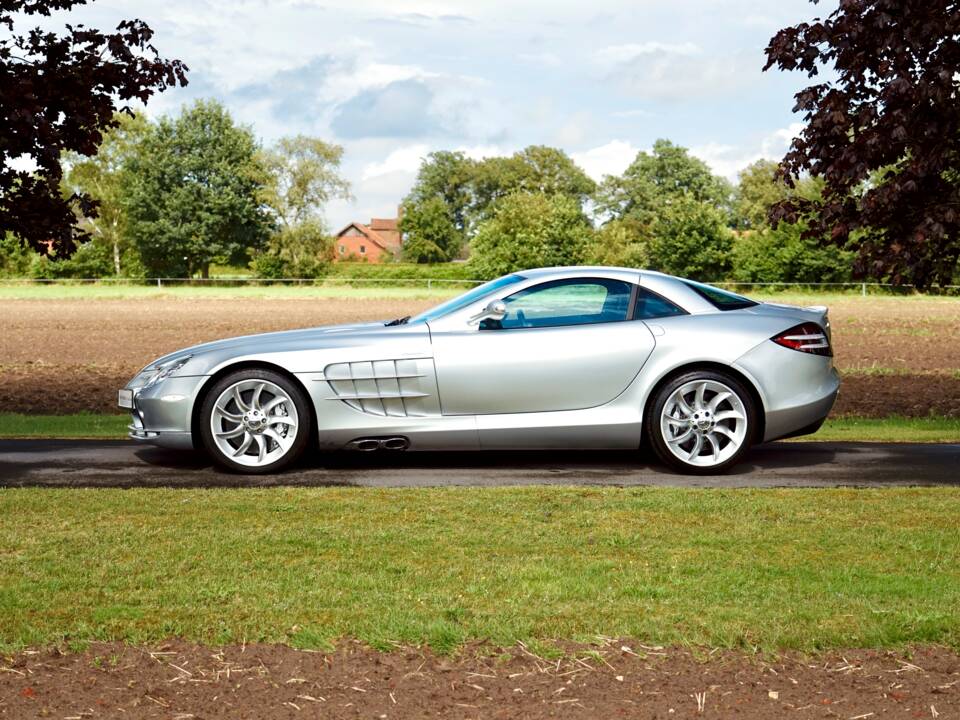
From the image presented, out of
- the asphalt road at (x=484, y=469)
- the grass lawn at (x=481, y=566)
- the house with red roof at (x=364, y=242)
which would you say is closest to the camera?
the grass lawn at (x=481, y=566)

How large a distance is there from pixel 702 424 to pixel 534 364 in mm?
1320

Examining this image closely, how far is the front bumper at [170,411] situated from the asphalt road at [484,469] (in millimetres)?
246

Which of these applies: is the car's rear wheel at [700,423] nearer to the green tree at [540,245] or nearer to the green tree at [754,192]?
the green tree at [540,245]

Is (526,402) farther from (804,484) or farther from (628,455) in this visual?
A: (804,484)

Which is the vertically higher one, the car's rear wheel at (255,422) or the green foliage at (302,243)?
the green foliage at (302,243)

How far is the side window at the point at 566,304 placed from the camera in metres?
9.40

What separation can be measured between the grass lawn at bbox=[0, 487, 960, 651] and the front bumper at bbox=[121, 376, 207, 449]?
1.23 metres

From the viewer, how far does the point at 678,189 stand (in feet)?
357

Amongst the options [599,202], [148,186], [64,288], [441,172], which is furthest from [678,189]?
[64,288]

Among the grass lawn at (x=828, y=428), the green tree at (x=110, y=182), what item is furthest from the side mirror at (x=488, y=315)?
the green tree at (x=110, y=182)

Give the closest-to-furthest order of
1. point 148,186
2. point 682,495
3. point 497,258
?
point 682,495 < point 497,258 < point 148,186

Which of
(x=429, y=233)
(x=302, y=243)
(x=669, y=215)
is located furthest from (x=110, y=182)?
(x=669, y=215)

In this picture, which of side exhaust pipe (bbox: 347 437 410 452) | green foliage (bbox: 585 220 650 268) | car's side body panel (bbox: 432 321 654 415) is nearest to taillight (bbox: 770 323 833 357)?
car's side body panel (bbox: 432 321 654 415)

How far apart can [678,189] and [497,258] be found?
35.9m
